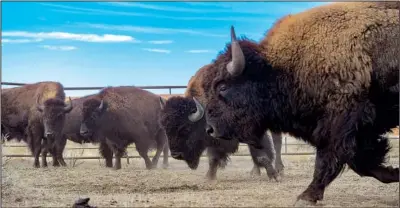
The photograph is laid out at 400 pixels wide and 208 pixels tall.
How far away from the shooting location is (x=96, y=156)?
18328 millimetres

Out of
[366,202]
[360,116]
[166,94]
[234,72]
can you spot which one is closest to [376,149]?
[366,202]

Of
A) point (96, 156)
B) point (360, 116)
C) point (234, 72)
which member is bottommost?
point (96, 156)

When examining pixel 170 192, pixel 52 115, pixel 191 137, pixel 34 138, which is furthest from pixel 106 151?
pixel 170 192

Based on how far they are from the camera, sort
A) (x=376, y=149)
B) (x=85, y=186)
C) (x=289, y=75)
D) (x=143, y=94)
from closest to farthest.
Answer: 1. (x=289, y=75)
2. (x=376, y=149)
3. (x=85, y=186)
4. (x=143, y=94)

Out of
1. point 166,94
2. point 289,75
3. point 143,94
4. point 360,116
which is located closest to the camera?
point 360,116

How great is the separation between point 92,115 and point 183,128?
6.00m

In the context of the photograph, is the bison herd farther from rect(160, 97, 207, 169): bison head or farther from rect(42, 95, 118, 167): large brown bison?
rect(42, 95, 118, 167): large brown bison

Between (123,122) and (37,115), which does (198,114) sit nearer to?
(123,122)

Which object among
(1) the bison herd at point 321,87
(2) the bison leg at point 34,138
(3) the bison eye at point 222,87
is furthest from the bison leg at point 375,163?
(2) the bison leg at point 34,138

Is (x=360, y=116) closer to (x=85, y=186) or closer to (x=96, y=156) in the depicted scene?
(x=85, y=186)

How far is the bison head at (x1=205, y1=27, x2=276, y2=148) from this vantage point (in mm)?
6078

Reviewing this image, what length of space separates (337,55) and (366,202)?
1.65 m

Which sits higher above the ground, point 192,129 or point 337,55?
point 337,55

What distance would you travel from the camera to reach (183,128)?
9703mm
